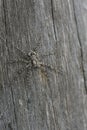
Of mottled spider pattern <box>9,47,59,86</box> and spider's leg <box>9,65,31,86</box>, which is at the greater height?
mottled spider pattern <box>9,47,59,86</box>

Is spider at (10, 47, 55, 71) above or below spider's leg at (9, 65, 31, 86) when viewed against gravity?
above

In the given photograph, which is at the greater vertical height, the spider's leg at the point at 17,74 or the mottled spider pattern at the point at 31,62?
the mottled spider pattern at the point at 31,62

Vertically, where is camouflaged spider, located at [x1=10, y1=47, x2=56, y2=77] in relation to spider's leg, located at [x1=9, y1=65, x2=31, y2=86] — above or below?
above

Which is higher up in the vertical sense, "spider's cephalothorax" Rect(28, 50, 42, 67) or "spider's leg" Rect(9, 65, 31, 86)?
"spider's cephalothorax" Rect(28, 50, 42, 67)

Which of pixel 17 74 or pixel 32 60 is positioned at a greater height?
pixel 32 60

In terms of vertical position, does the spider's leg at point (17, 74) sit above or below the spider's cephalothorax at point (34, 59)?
below

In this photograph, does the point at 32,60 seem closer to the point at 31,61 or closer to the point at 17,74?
the point at 31,61

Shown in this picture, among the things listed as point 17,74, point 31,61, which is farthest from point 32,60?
point 17,74

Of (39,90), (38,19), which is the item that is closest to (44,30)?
(38,19)
